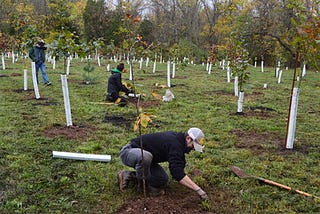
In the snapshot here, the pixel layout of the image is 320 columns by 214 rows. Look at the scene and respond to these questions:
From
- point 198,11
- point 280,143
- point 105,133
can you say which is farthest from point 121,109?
point 198,11

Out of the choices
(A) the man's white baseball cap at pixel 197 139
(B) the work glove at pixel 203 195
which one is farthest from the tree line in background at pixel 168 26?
(B) the work glove at pixel 203 195

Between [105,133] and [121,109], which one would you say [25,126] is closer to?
[105,133]

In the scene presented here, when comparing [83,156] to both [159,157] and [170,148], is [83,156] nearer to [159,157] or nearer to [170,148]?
[159,157]

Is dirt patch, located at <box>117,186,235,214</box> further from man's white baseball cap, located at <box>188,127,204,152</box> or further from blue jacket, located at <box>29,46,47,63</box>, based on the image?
blue jacket, located at <box>29,46,47,63</box>

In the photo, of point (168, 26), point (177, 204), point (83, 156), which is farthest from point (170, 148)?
point (168, 26)

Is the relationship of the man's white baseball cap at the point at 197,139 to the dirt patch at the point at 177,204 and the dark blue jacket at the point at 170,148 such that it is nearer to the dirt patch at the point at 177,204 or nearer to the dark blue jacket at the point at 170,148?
the dark blue jacket at the point at 170,148

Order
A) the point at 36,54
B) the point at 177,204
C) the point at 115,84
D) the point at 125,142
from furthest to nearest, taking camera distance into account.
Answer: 1. the point at 36,54
2. the point at 115,84
3. the point at 125,142
4. the point at 177,204

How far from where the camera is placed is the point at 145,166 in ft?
13.0

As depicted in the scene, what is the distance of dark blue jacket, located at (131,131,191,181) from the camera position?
147 inches

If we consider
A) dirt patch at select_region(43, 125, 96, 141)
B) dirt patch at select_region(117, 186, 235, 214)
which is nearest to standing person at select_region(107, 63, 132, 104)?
dirt patch at select_region(43, 125, 96, 141)

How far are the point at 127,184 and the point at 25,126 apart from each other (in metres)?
3.73

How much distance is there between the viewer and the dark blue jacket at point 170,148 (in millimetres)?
3732

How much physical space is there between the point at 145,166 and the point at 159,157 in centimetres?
21

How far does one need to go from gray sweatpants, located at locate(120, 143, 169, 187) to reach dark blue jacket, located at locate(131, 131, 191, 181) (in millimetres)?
90
